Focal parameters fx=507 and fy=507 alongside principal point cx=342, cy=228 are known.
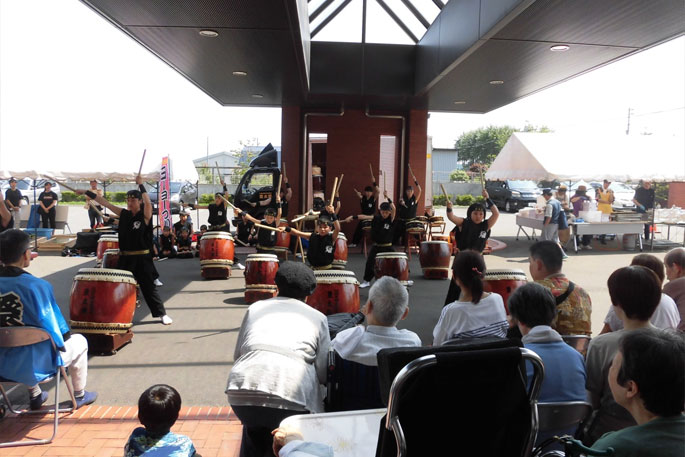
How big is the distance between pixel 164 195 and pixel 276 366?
10566 millimetres

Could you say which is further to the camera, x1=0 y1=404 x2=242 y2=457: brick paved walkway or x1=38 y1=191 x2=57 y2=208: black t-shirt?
x1=38 y1=191 x2=57 y2=208: black t-shirt

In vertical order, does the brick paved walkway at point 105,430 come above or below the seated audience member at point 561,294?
below

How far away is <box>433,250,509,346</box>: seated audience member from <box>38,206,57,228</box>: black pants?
14160mm

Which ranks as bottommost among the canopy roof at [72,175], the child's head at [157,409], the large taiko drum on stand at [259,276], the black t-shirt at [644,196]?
the large taiko drum on stand at [259,276]

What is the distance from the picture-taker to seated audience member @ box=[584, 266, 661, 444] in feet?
7.64

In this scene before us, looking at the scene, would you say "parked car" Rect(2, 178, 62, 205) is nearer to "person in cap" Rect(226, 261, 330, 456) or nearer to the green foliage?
"person in cap" Rect(226, 261, 330, 456)

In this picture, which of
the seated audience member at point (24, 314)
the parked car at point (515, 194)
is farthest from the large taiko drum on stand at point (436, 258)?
the parked car at point (515, 194)

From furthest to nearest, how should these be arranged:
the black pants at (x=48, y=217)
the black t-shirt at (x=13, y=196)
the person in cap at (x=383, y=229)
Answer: the black t-shirt at (x=13, y=196) → the black pants at (x=48, y=217) → the person in cap at (x=383, y=229)

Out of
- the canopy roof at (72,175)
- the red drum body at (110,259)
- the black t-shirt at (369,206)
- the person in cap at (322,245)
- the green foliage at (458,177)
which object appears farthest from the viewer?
the green foliage at (458,177)

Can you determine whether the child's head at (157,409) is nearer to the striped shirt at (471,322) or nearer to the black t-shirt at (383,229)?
the striped shirt at (471,322)

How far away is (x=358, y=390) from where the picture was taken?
2.66 m

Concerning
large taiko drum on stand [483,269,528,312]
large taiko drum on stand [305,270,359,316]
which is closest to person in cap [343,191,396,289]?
large taiko drum on stand [305,270,359,316]

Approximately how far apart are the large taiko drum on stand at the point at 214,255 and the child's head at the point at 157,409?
6932 mm

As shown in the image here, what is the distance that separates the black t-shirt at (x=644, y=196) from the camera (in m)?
14.8
